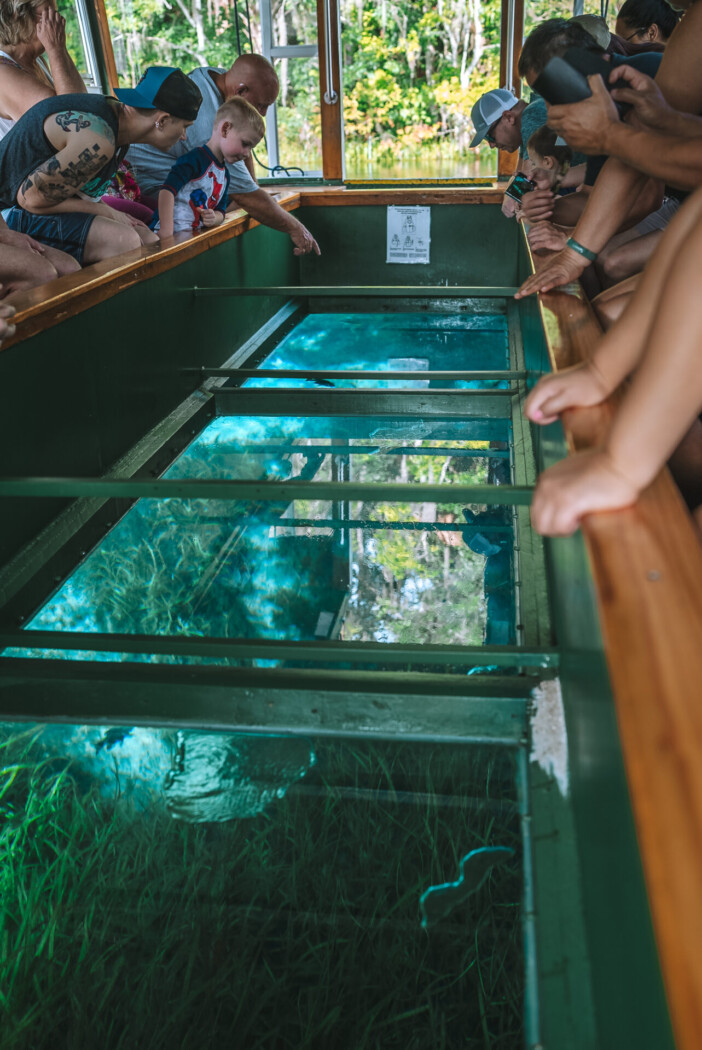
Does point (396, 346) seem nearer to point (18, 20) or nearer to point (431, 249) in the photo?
point (431, 249)

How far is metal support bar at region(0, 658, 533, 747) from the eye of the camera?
1284 mm

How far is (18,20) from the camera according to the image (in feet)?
8.96

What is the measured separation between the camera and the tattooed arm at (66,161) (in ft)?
7.36

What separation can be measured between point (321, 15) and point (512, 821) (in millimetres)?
5639

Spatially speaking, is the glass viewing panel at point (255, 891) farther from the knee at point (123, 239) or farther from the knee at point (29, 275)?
the knee at point (123, 239)

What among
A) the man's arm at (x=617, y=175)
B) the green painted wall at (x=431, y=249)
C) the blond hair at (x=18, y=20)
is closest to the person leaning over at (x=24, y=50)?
the blond hair at (x=18, y=20)

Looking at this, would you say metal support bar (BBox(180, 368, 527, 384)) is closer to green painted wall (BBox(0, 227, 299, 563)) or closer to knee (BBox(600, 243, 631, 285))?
green painted wall (BBox(0, 227, 299, 563))

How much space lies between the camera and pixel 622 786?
58 centimetres

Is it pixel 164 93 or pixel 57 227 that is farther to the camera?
pixel 164 93

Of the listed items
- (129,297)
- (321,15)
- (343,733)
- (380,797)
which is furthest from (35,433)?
(321,15)

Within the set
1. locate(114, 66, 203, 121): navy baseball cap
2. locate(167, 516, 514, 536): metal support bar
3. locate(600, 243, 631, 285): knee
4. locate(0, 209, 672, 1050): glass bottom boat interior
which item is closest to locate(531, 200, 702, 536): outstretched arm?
locate(0, 209, 672, 1050): glass bottom boat interior

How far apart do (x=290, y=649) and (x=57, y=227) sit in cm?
181

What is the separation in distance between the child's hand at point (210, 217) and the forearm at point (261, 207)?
41cm

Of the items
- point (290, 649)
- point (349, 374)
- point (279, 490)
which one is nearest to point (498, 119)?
point (349, 374)
